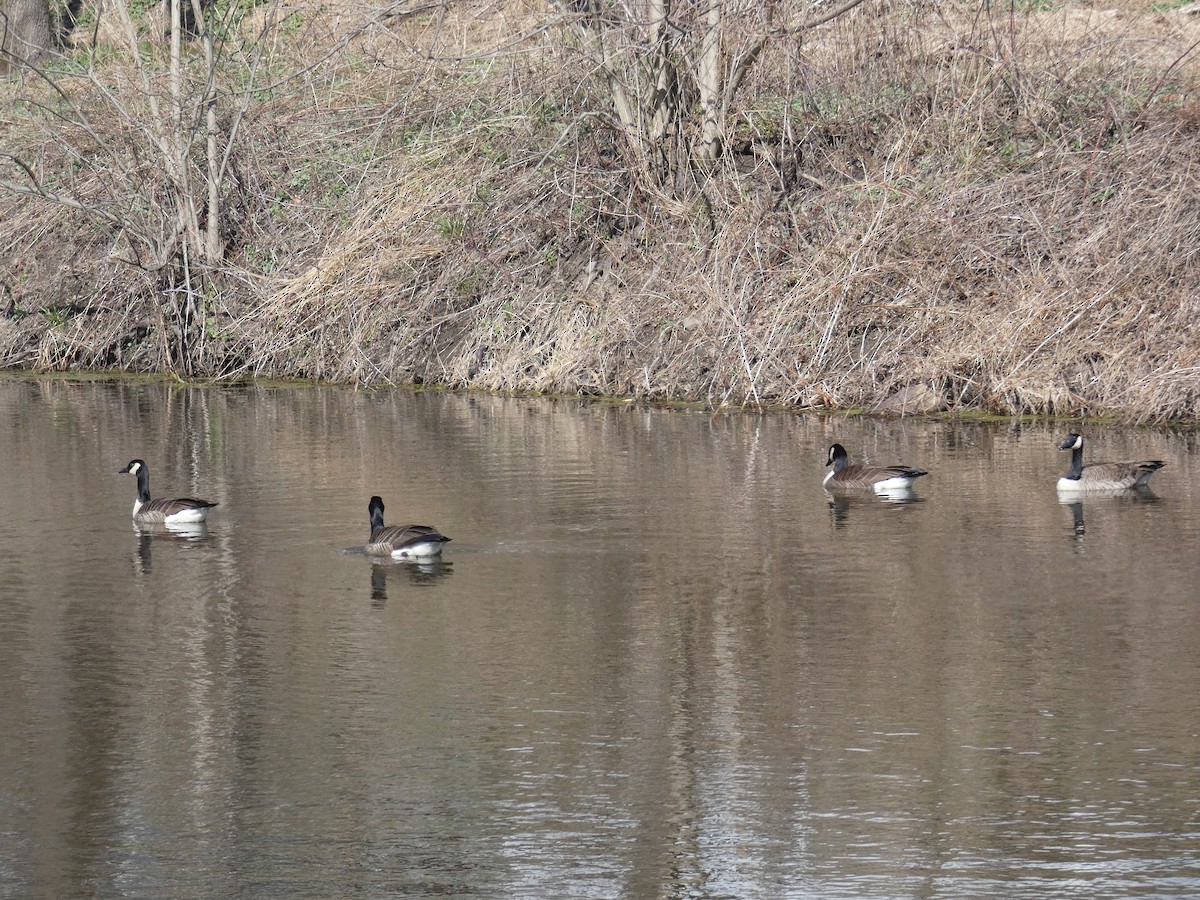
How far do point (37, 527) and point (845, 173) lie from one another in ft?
45.0

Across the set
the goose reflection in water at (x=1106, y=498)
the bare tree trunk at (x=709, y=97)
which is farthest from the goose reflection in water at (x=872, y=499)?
the bare tree trunk at (x=709, y=97)

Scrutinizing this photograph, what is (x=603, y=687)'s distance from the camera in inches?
392

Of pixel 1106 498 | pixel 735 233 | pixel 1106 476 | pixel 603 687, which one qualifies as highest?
pixel 735 233

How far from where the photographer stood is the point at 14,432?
2095cm

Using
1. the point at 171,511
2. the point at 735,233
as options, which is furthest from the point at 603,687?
the point at 735,233

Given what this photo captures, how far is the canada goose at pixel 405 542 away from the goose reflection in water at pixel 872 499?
388 centimetres

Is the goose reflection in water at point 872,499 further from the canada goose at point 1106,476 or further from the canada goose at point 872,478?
the canada goose at point 1106,476

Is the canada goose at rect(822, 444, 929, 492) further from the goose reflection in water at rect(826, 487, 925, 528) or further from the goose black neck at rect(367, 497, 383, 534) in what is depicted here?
the goose black neck at rect(367, 497, 383, 534)

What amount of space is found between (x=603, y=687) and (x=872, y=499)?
658cm

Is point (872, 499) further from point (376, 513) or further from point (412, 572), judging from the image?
point (412, 572)

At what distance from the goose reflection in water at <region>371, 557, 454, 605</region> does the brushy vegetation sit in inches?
394

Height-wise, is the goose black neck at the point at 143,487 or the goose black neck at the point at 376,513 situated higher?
the goose black neck at the point at 143,487

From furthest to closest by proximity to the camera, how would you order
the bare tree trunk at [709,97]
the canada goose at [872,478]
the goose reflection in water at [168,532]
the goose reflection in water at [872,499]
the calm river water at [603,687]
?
the bare tree trunk at [709,97] < the canada goose at [872,478] < the goose reflection in water at [872,499] < the goose reflection in water at [168,532] < the calm river water at [603,687]

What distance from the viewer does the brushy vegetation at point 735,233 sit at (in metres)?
22.3
